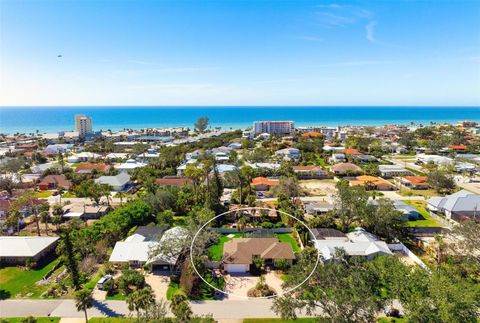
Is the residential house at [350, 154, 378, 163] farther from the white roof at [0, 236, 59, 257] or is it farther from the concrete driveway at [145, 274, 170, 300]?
the white roof at [0, 236, 59, 257]

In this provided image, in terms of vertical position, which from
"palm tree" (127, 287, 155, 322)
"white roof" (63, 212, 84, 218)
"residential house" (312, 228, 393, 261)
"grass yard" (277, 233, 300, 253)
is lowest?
"grass yard" (277, 233, 300, 253)

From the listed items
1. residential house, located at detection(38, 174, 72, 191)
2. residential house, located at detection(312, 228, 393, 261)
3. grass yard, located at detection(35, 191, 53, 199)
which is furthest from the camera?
residential house, located at detection(38, 174, 72, 191)

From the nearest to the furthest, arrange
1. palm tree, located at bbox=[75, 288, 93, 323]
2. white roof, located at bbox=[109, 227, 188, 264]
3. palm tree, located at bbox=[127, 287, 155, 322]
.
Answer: palm tree, located at bbox=[127, 287, 155, 322] < palm tree, located at bbox=[75, 288, 93, 323] < white roof, located at bbox=[109, 227, 188, 264]

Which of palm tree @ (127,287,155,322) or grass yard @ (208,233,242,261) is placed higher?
palm tree @ (127,287,155,322)

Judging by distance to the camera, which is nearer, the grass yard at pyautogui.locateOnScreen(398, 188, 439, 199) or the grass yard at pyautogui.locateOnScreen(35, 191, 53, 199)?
the grass yard at pyautogui.locateOnScreen(398, 188, 439, 199)

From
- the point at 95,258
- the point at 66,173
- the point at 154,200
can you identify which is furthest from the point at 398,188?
the point at 66,173

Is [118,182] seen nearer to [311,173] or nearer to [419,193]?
[311,173]

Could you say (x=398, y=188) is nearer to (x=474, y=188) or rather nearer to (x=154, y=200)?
(x=474, y=188)

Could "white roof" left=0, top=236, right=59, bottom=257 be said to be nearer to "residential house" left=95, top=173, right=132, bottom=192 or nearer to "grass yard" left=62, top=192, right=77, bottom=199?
"grass yard" left=62, top=192, right=77, bottom=199

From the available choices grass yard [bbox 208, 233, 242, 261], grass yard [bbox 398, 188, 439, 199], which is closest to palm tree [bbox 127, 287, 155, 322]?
grass yard [bbox 208, 233, 242, 261]
